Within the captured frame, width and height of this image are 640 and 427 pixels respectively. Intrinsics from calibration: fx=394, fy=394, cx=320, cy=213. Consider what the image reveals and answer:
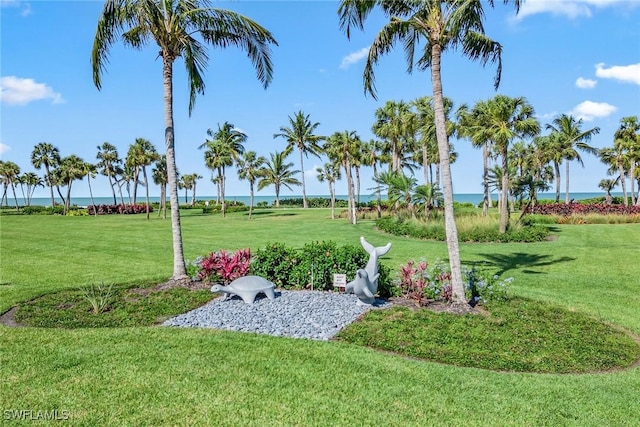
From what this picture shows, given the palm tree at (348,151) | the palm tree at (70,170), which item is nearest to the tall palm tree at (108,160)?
the palm tree at (70,170)

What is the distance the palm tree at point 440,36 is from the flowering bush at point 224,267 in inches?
200

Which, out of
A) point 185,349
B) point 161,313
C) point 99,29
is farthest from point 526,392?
point 99,29

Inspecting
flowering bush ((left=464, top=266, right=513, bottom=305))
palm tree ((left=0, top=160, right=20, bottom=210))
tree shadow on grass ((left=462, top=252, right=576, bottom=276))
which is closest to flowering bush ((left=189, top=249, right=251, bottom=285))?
flowering bush ((left=464, top=266, right=513, bottom=305))

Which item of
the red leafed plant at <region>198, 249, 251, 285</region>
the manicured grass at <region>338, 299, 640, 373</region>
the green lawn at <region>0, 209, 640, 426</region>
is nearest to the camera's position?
the green lawn at <region>0, 209, 640, 426</region>

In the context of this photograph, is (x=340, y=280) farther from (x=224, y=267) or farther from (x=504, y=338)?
(x=504, y=338)

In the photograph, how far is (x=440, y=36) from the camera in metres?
8.37

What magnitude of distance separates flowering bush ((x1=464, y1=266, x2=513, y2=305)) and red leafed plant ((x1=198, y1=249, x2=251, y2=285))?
537 cm

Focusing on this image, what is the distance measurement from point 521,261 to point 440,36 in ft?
32.3

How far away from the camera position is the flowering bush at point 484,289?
8.59 metres

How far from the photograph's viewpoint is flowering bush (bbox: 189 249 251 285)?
9930mm

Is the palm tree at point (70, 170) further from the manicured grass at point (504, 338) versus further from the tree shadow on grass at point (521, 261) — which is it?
the manicured grass at point (504, 338)

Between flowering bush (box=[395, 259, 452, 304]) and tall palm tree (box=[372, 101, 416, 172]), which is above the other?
tall palm tree (box=[372, 101, 416, 172])

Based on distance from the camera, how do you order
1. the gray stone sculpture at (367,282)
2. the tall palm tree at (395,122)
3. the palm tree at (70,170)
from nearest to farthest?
the gray stone sculpture at (367,282)
the tall palm tree at (395,122)
the palm tree at (70,170)

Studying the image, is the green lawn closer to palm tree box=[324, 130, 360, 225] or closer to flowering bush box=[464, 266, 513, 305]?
flowering bush box=[464, 266, 513, 305]
